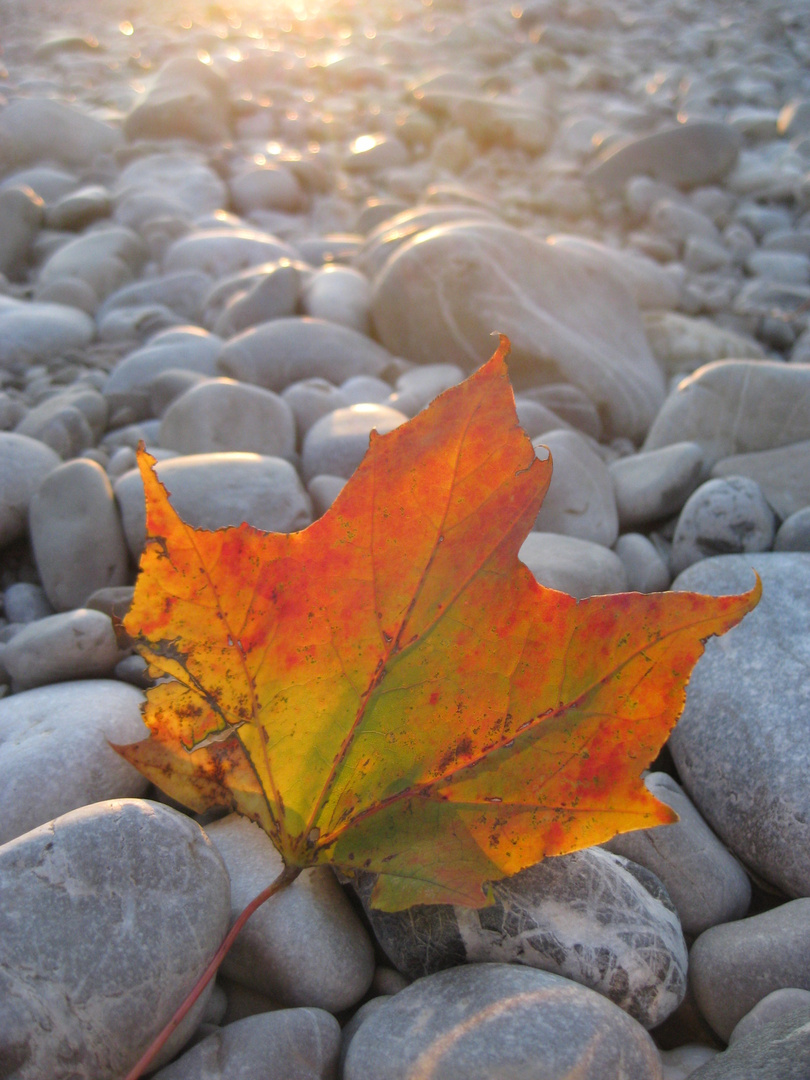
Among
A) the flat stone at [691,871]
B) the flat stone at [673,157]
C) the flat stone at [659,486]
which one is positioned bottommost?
the flat stone at [691,871]

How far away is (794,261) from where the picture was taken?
477 centimetres

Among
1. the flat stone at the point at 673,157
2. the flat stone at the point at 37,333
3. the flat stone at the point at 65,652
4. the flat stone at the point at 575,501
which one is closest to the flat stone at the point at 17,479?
the flat stone at the point at 65,652

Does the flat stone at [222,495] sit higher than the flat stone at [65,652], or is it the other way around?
the flat stone at [222,495]

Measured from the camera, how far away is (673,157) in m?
5.79

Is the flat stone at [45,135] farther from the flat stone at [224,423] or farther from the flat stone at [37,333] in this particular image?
the flat stone at [224,423]

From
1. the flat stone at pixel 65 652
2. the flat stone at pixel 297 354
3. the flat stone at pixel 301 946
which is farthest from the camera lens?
the flat stone at pixel 297 354

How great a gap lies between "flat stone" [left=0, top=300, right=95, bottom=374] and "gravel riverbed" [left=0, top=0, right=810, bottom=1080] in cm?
2

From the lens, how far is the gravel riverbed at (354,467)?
3.44 ft

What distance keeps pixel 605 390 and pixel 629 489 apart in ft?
2.68

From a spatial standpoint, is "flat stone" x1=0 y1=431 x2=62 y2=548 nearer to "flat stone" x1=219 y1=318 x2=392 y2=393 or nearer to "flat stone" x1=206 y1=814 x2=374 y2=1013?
"flat stone" x1=219 y1=318 x2=392 y2=393

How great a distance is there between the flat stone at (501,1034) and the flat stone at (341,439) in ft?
5.50

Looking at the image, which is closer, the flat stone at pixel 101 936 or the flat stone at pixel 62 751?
the flat stone at pixel 101 936

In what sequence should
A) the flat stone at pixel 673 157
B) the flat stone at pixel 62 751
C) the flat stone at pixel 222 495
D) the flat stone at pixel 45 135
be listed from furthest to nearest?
1. the flat stone at pixel 45 135
2. the flat stone at pixel 673 157
3. the flat stone at pixel 222 495
4. the flat stone at pixel 62 751

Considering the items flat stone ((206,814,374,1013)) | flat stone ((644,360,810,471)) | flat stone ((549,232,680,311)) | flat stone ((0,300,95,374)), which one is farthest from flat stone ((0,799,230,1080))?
flat stone ((549,232,680,311))
